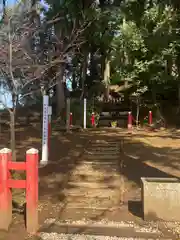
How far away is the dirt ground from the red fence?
0.64 ft

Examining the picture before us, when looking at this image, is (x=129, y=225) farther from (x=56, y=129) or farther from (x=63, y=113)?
(x=63, y=113)

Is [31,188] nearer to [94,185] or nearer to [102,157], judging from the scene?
[94,185]

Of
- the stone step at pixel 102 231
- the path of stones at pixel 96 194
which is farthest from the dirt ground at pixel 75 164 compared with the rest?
the stone step at pixel 102 231

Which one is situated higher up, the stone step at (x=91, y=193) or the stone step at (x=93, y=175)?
the stone step at (x=93, y=175)

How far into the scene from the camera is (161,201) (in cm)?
550

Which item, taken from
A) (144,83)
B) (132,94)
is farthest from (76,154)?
(132,94)

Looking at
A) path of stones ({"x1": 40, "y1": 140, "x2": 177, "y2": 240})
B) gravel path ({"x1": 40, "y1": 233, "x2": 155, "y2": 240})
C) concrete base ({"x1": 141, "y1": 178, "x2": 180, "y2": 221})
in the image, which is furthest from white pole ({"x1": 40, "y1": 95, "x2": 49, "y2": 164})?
gravel path ({"x1": 40, "y1": 233, "x2": 155, "y2": 240})

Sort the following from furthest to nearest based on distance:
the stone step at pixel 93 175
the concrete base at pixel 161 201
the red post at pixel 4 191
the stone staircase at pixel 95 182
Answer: the stone step at pixel 93 175 < the stone staircase at pixel 95 182 < the concrete base at pixel 161 201 < the red post at pixel 4 191

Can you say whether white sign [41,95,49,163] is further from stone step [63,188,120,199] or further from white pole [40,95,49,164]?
stone step [63,188,120,199]

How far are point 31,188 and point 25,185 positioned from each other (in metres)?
0.11

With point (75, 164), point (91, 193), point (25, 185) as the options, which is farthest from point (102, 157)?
point (25, 185)

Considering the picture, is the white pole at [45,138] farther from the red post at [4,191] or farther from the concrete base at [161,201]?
the concrete base at [161,201]

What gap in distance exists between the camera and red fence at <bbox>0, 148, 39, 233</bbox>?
4.98 m

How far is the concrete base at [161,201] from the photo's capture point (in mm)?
5473
